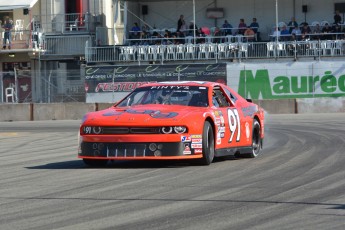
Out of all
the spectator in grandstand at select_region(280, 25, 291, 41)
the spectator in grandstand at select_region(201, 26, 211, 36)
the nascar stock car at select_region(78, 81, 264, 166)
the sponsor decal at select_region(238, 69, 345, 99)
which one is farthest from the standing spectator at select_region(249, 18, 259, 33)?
the nascar stock car at select_region(78, 81, 264, 166)

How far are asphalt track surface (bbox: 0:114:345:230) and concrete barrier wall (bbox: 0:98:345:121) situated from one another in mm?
18404

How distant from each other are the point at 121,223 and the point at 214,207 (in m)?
1.23

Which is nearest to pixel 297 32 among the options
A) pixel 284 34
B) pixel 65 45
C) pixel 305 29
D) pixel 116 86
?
pixel 305 29

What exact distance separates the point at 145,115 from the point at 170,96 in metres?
1.23

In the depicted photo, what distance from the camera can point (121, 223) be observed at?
25.3ft

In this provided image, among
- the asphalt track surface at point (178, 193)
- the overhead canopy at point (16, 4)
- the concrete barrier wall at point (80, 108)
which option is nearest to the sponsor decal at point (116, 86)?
the concrete barrier wall at point (80, 108)

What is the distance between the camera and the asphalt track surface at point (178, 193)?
7.83 meters

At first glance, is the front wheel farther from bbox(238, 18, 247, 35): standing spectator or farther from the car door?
bbox(238, 18, 247, 35): standing spectator

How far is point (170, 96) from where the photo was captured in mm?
13750

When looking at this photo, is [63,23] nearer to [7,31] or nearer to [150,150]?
[7,31]

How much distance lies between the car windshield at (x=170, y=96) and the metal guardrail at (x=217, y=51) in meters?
24.9

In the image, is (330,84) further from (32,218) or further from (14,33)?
(32,218)

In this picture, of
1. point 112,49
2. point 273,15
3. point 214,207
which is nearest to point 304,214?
point 214,207

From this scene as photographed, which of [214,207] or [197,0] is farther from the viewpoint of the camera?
[197,0]
